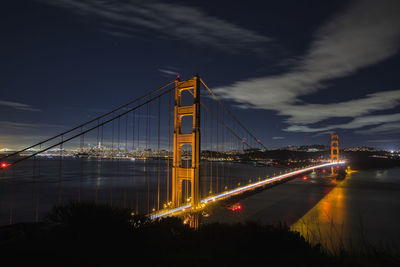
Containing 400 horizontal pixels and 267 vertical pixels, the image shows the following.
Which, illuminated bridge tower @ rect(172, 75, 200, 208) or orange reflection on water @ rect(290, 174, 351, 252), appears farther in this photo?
orange reflection on water @ rect(290, 174, 351, 252)

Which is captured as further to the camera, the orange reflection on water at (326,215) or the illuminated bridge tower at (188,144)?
the orange reflection on water at (326,215)

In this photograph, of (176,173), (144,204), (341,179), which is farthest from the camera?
(341,179)

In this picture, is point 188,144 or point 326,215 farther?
point 326,215

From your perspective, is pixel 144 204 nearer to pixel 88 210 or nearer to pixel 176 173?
pixel 176 173

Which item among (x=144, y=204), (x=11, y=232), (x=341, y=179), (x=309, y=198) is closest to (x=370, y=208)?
(x=309, y=198)

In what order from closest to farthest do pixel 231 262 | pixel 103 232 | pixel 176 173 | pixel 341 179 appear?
1. pixel 231 262
2. pixel 103 232
3. pixel 176 173
4. pixel 341 179

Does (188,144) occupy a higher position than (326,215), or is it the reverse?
(188,144)

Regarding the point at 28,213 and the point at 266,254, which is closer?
the point at 266,254

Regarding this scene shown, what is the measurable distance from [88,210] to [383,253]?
25.2ft

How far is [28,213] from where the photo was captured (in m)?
30.7

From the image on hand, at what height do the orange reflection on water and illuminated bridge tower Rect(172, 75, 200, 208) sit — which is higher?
illuminated bridge tower Rect(172, 75, 200, 208)

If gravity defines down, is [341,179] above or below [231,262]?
below

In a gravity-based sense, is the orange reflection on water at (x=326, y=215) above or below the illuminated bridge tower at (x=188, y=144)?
below

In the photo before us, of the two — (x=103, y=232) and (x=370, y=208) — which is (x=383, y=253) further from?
(x=370, y=208)
